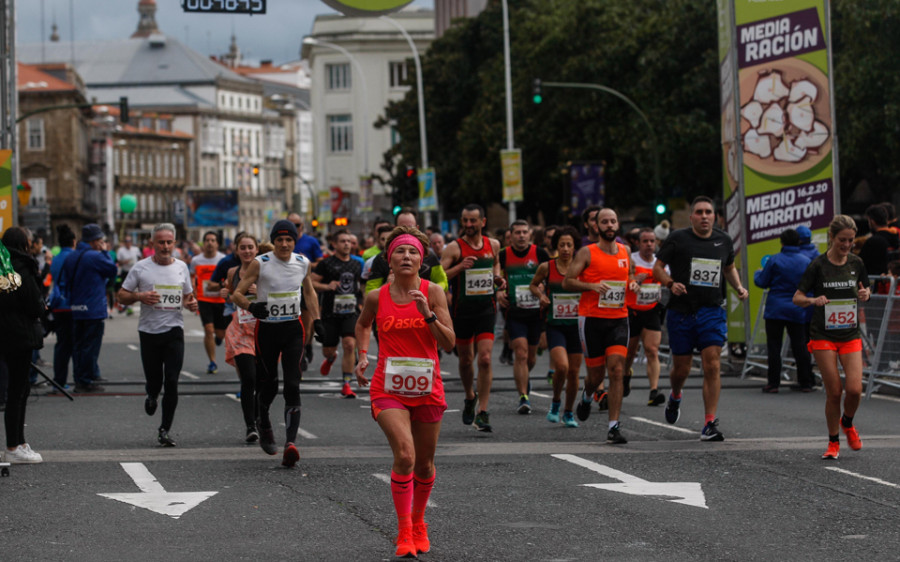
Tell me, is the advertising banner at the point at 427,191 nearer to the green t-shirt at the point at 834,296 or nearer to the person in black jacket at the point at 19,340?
the green t-shirt at the point at 834,296

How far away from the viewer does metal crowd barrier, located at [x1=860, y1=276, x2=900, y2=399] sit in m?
16.2

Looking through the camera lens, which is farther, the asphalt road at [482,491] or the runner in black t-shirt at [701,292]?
the runner in black t-shirt at [701,292]

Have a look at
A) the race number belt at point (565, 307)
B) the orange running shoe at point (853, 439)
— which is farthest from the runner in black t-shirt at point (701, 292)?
the race number belt at point (565, 307)

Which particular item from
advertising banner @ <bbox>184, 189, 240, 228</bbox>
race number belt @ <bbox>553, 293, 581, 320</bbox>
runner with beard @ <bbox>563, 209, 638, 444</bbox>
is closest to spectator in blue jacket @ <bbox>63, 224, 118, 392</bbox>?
race number belt @ <bbox>553, 293, 581, 320</bbox>

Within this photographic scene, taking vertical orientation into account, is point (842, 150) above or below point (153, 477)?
above

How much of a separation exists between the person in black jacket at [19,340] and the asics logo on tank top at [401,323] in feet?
13.0

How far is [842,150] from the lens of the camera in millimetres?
37438

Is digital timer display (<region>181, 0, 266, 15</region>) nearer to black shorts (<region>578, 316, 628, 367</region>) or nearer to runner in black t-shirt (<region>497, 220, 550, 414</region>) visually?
runner in black t-shirt (<region>497, 220, 550, 414</region>)

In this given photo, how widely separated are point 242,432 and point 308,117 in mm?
179282

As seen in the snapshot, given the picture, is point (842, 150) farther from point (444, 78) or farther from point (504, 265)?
point (444, 78)

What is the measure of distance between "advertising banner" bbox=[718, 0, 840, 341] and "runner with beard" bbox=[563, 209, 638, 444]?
6791 mm

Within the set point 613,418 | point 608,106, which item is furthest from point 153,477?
point 608,106

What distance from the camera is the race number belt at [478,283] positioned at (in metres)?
13.6

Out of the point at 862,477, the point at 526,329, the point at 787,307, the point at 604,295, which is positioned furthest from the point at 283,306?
the point at 787,307
